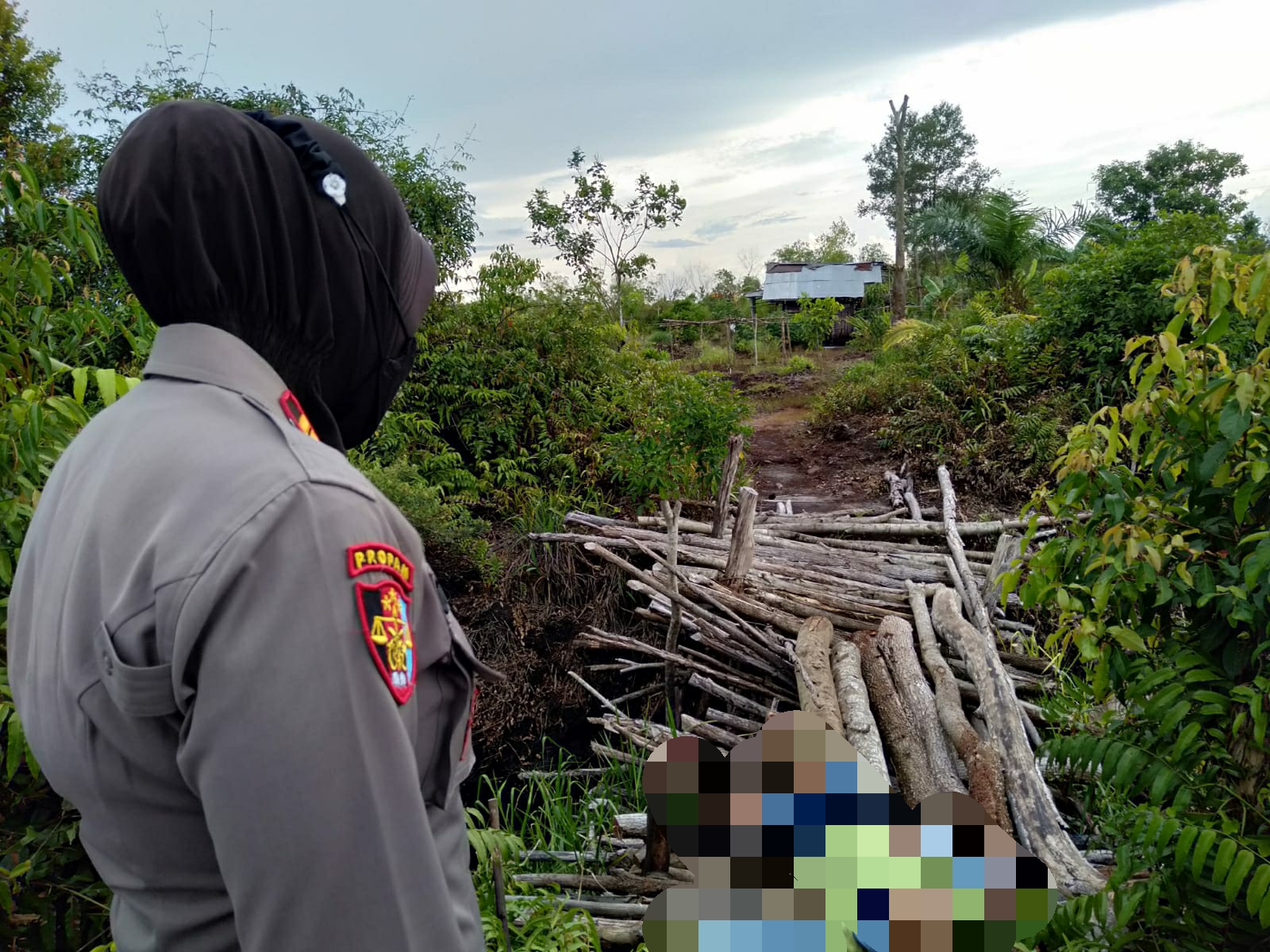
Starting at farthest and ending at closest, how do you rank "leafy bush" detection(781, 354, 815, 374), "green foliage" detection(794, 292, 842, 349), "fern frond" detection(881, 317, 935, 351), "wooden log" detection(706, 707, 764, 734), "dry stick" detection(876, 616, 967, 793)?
"green foliage" detection(794, 292, 842, 349)
"leafy bush" detection(781, 354, 815, 374)
"fern frond" detection(881, 317, 935, 351)
"wooden log" detection(706, 707, 764, 734)
"dry stick" detection(876, 616, 967, 793)

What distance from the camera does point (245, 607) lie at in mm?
748

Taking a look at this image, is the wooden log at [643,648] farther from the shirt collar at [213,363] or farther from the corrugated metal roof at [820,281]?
the corrugated metal roof at [820,281]

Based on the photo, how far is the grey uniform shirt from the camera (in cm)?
74

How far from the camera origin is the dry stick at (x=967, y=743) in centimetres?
335

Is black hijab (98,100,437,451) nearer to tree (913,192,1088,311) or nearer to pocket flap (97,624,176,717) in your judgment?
pocket flap (97,624,176,717)

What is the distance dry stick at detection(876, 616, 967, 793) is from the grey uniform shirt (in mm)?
3009

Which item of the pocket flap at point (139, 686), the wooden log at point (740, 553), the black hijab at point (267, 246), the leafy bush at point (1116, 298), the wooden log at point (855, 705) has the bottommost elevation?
the wooden log at point (855, 705)

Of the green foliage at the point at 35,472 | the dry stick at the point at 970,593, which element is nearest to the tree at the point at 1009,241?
the dry stick at the point at 970,593

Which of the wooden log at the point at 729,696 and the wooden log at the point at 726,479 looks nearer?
the wooden log at the point at 729,696

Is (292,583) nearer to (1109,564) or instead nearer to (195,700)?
(195,700)

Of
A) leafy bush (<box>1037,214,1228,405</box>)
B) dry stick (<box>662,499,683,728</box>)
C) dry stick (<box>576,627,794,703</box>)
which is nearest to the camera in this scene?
dry stick (<box>576,627,794,703</box>)

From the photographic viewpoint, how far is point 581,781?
5223 millimetres

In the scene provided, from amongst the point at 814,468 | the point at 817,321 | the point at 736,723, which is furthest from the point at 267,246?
the point at 817,321

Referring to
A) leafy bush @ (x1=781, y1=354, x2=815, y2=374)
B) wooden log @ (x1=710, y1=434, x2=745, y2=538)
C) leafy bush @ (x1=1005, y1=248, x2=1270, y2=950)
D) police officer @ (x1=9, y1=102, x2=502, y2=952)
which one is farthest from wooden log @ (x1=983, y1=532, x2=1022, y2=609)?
leafy bush @ (x1=781, y1=354, x2=815, y2=374)
